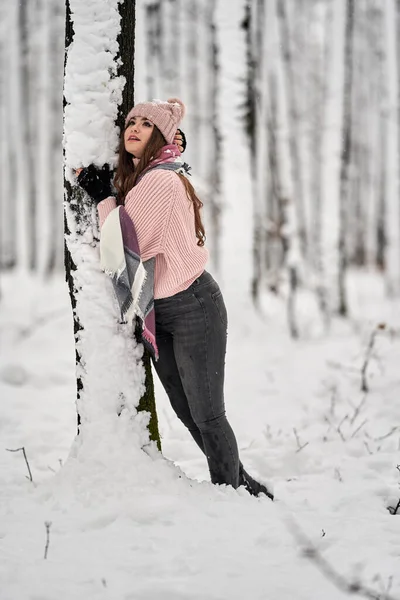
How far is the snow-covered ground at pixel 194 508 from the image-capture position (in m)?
2.18

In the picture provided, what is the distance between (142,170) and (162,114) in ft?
0.98

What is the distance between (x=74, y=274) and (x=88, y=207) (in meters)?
0.37

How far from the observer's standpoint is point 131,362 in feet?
9.91

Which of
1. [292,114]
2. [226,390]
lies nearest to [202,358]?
[226,390]

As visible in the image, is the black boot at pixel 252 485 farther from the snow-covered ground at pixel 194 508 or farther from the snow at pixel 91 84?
the snow at pixel 91 84

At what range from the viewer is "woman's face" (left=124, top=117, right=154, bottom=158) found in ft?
9.27

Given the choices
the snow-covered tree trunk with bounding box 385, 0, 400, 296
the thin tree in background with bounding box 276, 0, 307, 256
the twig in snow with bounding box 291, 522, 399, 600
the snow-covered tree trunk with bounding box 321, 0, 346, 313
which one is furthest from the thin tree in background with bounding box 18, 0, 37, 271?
the twig in snow with bounding box 291, 522, 399, 600

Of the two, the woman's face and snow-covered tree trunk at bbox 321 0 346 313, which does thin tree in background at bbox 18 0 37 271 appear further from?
the woman's face

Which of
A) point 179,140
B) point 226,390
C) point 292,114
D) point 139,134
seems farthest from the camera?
point 292,114

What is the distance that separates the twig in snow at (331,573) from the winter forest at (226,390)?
0.05ft

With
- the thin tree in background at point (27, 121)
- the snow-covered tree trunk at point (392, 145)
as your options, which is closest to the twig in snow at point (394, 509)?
the snow-covered tree trunk at point (392, 145)

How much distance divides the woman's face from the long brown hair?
0.08ft

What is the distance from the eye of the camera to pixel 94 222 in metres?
2.95

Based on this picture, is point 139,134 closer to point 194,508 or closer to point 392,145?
point 194,508
